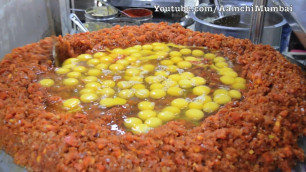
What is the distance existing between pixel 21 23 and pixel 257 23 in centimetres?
159

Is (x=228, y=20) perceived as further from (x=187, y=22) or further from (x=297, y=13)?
(x=297, y=13)

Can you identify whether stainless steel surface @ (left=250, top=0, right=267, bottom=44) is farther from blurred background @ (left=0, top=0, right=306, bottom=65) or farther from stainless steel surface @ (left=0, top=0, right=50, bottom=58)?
stainless steel surface @ (left=0, top=0, right=50, bottom=58)

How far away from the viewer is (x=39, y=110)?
1453 millimetres

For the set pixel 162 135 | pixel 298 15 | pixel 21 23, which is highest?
pixel 298 15

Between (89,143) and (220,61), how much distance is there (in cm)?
116

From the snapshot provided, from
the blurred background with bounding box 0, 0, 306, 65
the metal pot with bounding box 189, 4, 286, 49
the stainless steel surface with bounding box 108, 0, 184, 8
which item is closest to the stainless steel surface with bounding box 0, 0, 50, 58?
the blurred background with bounding box 0, 0, 306, 65

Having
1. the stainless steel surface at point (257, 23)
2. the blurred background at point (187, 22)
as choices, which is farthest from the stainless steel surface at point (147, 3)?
the stainless steel surface at point (257, 23)

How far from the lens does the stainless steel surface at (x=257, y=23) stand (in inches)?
80.0

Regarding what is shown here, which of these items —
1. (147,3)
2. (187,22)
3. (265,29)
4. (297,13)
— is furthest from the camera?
(147,3)

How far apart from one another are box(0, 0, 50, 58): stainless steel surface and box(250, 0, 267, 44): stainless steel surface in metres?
1.55

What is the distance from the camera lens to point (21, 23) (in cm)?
225

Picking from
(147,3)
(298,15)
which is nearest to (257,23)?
(298,15)

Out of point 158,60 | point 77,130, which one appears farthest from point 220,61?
point 77,130

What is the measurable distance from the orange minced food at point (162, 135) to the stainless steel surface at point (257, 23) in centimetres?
46
